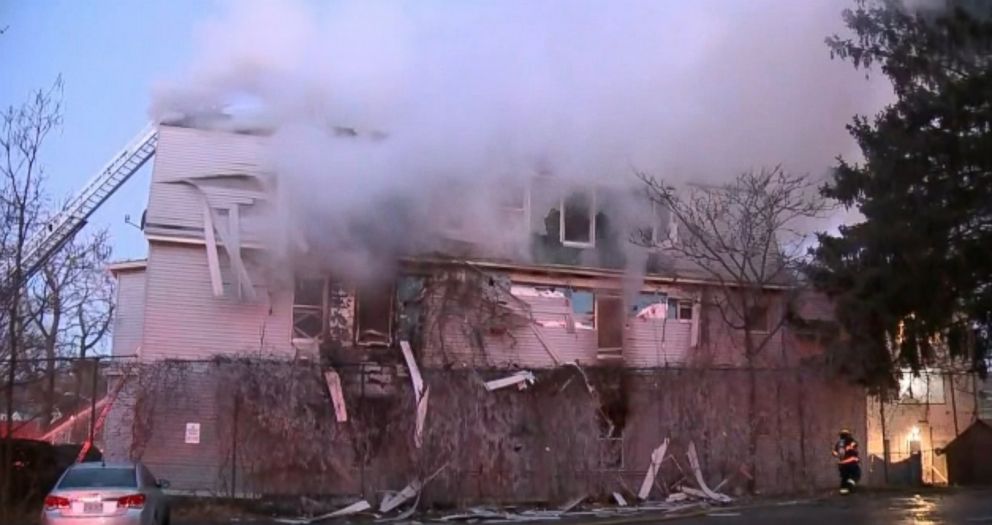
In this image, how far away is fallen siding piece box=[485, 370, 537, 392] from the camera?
71.6 ft

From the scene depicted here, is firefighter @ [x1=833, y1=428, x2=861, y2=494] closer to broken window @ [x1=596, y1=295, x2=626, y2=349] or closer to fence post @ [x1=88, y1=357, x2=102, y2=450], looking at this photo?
broken window @ [x1=596, y1=295, x2=626, y2=349]

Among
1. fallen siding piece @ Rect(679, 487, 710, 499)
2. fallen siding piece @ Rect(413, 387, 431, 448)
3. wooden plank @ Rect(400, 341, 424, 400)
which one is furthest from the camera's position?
fallen siding piece @ Rect(679, 487, 710, 499)

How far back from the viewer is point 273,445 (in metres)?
20.6

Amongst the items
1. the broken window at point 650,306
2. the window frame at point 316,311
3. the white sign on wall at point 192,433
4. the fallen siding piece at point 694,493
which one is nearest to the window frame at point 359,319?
the window frame at point 316,311

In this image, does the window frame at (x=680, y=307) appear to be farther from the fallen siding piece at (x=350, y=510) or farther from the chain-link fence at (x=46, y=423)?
the chain-link fence at (x=46, y=423)

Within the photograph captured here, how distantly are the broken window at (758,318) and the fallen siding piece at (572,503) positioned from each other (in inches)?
261

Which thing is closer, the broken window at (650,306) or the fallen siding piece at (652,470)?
the fallen siding piece at (652,470)

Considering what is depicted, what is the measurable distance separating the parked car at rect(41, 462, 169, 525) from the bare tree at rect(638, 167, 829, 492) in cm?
1296

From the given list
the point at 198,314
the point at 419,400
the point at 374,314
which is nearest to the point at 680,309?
the point at 374,314

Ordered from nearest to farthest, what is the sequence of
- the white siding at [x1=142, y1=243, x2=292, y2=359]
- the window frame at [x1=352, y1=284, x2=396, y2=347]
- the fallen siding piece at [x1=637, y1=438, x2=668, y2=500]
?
the fallen siding piece at [x1=637, y1=438, x2=668, y2=500] → the white siding at [x1=142, y1=243, x2=292, y2=359] → the window frame at [x1=352, y1=284, x2=396, y2=347]

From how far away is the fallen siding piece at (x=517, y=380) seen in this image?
21.8 metres

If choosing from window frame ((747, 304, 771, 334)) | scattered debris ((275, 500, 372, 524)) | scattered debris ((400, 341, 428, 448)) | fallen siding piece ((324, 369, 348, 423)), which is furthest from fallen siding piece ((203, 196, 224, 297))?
window frame ((747, 304, 771, 334))

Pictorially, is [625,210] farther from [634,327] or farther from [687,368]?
[687,368]

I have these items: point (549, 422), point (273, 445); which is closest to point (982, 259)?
point (549, 422)
